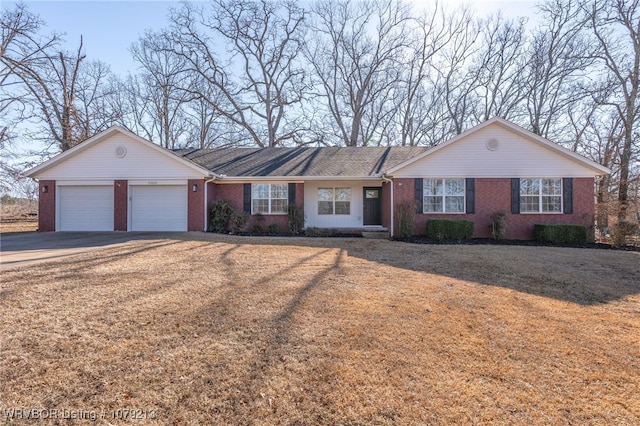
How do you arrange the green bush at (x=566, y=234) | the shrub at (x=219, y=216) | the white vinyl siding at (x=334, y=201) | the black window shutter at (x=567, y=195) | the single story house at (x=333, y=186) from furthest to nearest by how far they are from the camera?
the white vinyl siding at (x=334, y=201), the shrub at (x=219, y=216), the single story house at (x=333, y=186), the black window shutter at (x=567, y=195), the green bush at (x=566, y=234)

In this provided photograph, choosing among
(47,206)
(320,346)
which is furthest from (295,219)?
(320,346)

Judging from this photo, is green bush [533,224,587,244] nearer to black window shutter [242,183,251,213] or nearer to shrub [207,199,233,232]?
black window shutter [242,183,251,213]

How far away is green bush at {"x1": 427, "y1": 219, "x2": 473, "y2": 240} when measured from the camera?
40.1ft

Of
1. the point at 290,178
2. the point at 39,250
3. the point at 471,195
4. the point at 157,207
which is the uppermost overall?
the point at 290,178

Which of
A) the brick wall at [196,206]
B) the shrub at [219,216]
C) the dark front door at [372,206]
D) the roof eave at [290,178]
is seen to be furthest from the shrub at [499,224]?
the brick wall at [196,206]

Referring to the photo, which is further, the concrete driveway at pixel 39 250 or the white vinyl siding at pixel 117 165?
the white vinyl siding at pixel 117 165

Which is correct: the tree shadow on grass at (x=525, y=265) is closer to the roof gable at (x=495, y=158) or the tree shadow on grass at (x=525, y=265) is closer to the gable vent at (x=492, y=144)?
the roof gable at (x=495, y=158)

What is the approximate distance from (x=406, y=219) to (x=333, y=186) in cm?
415

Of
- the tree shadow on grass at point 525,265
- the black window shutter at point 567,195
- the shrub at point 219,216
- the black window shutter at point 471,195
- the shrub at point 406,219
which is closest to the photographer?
the tree shadow on grass at point 525,265

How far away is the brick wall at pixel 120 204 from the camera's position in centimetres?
1360

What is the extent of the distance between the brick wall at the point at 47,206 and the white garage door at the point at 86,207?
265 mm

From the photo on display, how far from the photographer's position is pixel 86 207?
13.9 metres

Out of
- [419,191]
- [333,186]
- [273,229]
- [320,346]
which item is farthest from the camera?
[333,186]

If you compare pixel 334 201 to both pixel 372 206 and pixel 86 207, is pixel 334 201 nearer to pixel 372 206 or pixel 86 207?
pixel 372 206
